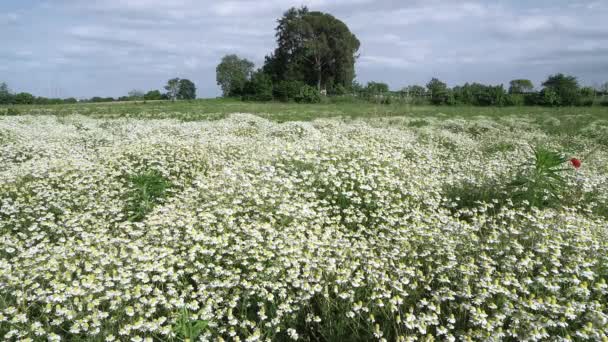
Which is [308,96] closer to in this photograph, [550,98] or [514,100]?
[514,100]

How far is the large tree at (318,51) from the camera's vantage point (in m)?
63.4

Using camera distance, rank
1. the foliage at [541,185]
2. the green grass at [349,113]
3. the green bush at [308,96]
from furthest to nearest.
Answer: the green bush at [308,96], the green grass at [349,113], the foliage at [541,185]

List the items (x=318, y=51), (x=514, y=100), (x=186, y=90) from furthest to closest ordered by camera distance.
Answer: (x=186, y=90), (x=318, y=51), (x=514, y=100)

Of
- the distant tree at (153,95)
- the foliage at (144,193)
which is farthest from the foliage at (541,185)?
the distant tree at (153,95)

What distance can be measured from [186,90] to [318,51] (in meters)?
57.9

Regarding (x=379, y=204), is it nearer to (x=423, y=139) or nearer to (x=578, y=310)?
(x=578, y=310)

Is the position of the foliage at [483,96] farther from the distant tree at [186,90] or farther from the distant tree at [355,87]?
the distant tree at [186,90]

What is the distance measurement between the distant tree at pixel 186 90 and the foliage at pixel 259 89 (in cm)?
4588

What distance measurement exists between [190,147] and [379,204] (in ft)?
16.3

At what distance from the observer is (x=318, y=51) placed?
63094 mm

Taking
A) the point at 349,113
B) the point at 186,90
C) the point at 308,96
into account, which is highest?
the point at 186,90

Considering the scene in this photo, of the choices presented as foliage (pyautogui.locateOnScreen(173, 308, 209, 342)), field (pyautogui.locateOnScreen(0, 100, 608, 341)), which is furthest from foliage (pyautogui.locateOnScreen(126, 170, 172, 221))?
foliage (pyautogui.locateOnScreen(173, 308, 209, 342))

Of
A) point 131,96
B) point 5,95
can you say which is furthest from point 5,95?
point 131,96

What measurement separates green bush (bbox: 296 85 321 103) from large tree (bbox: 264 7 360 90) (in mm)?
11254
